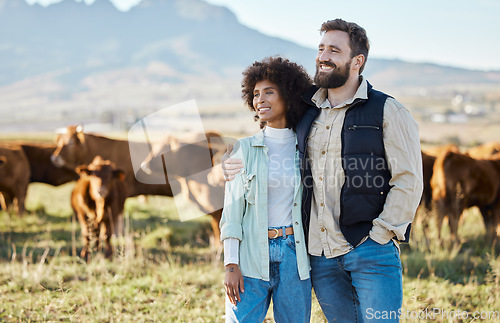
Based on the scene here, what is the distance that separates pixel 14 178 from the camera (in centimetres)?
1088

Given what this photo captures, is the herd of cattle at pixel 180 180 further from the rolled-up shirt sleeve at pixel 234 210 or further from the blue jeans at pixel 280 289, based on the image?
the blue jeans at pixel 280 289

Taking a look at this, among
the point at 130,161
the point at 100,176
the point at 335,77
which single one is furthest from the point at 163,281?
the point at 130,161

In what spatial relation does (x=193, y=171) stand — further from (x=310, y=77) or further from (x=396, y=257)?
(x=396, y=257)

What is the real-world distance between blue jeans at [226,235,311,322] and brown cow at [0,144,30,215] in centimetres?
927

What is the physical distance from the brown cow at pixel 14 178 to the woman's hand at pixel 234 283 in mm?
9236

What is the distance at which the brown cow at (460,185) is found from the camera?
805 cm

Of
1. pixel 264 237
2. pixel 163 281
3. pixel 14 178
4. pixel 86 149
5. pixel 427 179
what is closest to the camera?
pixel 264 237

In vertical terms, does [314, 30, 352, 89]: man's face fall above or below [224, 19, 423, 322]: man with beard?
above

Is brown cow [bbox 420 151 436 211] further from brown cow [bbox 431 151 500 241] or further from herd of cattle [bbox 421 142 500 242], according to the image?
brown cow [bbox 431 151 500 241]

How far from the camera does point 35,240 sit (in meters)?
8.41

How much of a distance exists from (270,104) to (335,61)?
1.76 ft

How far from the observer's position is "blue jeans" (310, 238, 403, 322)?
9.42ft

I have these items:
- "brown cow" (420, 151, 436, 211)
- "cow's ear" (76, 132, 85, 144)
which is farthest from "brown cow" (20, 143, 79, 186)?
"brown cow" (420, 151, 436, 211)

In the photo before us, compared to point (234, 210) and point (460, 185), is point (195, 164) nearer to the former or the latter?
point (234, 210)
